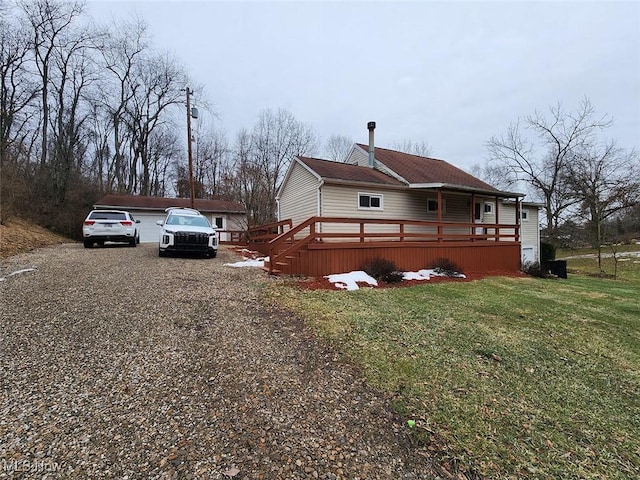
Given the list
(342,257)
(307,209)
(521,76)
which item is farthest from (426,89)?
(342,257)

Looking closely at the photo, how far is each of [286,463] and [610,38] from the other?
18.3m

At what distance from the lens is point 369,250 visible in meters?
8.55

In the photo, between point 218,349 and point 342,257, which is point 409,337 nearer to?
point 218,349

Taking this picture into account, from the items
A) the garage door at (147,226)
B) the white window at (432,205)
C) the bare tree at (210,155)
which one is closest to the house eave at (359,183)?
the white window at (432,205)

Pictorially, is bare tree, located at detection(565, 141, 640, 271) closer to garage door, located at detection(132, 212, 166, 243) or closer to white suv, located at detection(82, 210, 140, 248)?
white suv, located at detection(82, 210, 140, 248)

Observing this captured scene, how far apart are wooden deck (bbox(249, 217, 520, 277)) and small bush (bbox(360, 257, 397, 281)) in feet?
0.63

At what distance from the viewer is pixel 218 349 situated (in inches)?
136

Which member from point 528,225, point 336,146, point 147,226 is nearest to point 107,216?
point 147,226

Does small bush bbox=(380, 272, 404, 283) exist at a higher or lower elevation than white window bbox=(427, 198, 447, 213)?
lower

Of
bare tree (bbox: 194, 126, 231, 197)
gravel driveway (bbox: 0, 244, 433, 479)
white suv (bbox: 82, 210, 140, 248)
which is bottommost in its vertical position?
gravel driveway (bbox: 0, 244, 433, 479)

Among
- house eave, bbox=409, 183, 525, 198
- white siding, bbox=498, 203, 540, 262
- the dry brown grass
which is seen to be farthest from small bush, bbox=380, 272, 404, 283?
white siding, bbox=498, 203, 540, 262

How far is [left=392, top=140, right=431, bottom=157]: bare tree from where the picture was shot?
33.9 meters

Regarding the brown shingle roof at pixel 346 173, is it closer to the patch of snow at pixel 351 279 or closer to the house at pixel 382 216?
the house at pixel 382 216

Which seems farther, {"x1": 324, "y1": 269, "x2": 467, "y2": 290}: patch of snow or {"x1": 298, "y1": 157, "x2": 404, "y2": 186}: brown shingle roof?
{"x1": 298, "y1": 157, "x2": 404, "y2": 186}: brown shingle roof
